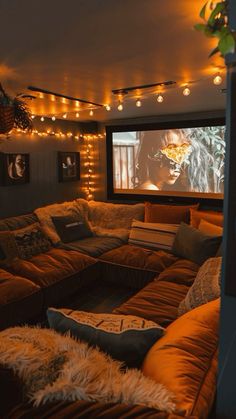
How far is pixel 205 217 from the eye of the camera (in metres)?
3.97

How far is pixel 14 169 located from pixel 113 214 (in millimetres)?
1552

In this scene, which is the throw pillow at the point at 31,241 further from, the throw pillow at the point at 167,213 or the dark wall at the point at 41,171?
the throw pillow at the point at 167,213

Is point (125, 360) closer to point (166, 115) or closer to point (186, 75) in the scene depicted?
point (186, 75)

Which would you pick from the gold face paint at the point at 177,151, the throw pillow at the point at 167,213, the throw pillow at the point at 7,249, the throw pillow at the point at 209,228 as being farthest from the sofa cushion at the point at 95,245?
the gold face paint at the point at 177,151

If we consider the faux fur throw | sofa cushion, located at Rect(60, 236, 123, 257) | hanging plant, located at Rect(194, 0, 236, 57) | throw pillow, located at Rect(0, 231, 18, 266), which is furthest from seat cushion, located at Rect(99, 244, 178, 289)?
hanging plant, located at Rect(194, 0, 236, 57)

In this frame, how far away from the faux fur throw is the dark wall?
3.12m

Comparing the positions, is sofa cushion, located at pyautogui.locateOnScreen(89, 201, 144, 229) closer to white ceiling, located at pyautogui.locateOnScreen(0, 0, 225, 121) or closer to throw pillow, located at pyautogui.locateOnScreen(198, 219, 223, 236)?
throw pillow, located at pyautogui.locateOnScreen(198, 219, 223, 236)

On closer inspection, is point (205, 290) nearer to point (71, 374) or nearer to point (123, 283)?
point (71, 374)

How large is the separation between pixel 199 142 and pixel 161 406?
153 inches

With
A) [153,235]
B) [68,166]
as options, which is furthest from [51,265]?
[68,166]

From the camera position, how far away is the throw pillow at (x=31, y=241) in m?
3.53

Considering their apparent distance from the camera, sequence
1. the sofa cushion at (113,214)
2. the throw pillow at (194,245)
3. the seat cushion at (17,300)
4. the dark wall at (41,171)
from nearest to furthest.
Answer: the seat cushion at (17,300) → the throw pillow at (194,245) → the dark wall at (41,171) → the sofa cushion at (113,214)

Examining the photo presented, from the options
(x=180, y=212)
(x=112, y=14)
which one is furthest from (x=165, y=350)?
(x=180, y=212)

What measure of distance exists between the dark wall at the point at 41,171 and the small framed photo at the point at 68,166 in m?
0.07
